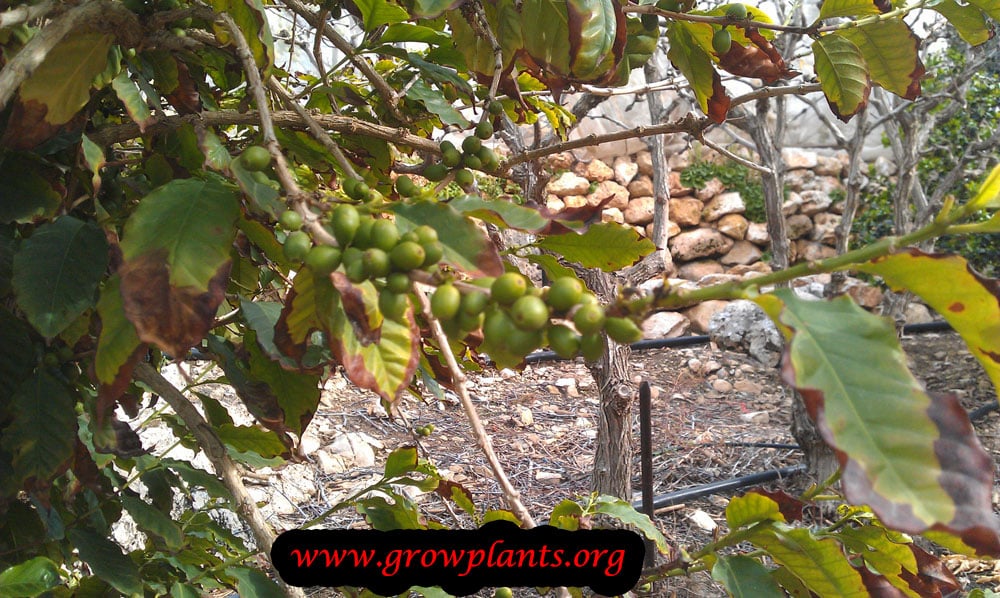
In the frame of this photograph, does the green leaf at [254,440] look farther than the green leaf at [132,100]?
Yes

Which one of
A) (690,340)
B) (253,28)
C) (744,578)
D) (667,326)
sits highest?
(667,326)

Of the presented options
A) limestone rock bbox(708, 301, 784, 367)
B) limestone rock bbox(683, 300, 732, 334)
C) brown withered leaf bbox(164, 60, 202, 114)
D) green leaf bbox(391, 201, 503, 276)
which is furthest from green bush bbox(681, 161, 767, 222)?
green leaf bbox(391, 201, 503, 276)

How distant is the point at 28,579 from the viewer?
2.43 feet

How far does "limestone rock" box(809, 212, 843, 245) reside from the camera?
7215 mm

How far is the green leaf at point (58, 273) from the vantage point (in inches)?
26.5

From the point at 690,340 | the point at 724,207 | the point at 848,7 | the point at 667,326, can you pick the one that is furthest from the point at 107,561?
the point at 724,207

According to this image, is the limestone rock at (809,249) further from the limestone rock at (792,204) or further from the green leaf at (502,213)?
the green leaf at (502,213)

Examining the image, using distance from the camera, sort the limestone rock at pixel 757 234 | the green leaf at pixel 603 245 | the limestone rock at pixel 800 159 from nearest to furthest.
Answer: the green leaf at pixel 603 245 < the limestone rock at pixel 757 234 < the limestone rock at pixel 800 159

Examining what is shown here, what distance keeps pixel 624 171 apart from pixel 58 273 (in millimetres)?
7146

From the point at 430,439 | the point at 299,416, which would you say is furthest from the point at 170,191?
the point at 430,439

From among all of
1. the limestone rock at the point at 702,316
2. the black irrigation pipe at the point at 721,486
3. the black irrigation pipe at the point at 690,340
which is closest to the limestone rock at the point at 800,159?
the limestone rock at the point at 702,316

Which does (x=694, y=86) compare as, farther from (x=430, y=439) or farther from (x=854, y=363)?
(x=430, y=439)

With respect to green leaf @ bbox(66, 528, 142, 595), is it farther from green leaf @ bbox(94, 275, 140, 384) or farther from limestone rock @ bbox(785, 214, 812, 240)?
limestone rock @ bbox(785, 214, 812, 240)

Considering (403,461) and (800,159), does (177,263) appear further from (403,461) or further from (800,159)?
(800,159)
